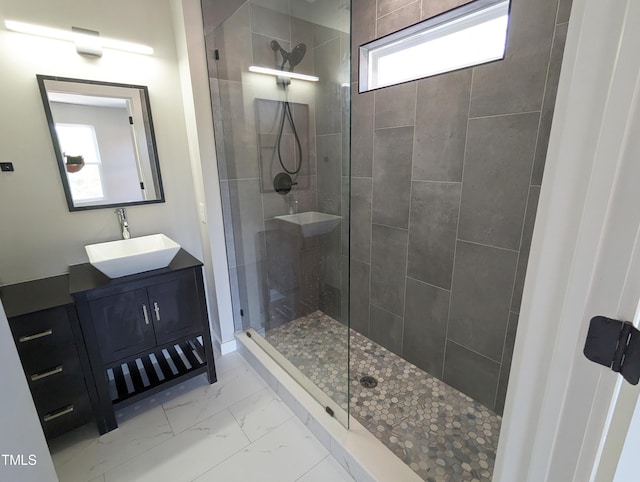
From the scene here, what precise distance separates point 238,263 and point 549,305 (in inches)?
82.1

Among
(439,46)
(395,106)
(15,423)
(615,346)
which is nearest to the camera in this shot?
(615,346)

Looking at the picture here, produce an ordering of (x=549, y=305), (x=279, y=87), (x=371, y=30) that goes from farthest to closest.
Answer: (x=279, y=87) → (x=371, y=30) → (x=549, y=305)

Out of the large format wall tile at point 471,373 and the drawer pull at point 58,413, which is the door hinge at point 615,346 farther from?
the drawer pull at point 58,413

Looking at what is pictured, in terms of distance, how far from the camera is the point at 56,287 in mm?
1669

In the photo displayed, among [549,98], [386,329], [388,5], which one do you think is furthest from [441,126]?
[386,329]

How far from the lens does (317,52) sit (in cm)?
203

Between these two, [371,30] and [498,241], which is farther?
[371,30]

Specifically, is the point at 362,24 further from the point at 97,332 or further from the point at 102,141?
the point at 97,332

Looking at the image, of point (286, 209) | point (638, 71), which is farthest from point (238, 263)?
point (638, 71)

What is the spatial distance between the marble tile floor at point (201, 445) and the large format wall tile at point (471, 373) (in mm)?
925

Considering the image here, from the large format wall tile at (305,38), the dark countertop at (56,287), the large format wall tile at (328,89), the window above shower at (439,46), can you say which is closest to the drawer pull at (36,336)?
the dark countertop at (56,287)

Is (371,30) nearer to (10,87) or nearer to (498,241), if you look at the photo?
(498,241)

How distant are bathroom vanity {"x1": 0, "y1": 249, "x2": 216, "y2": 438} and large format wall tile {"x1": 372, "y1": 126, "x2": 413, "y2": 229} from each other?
4.38 ft

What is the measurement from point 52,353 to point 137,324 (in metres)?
0.38
